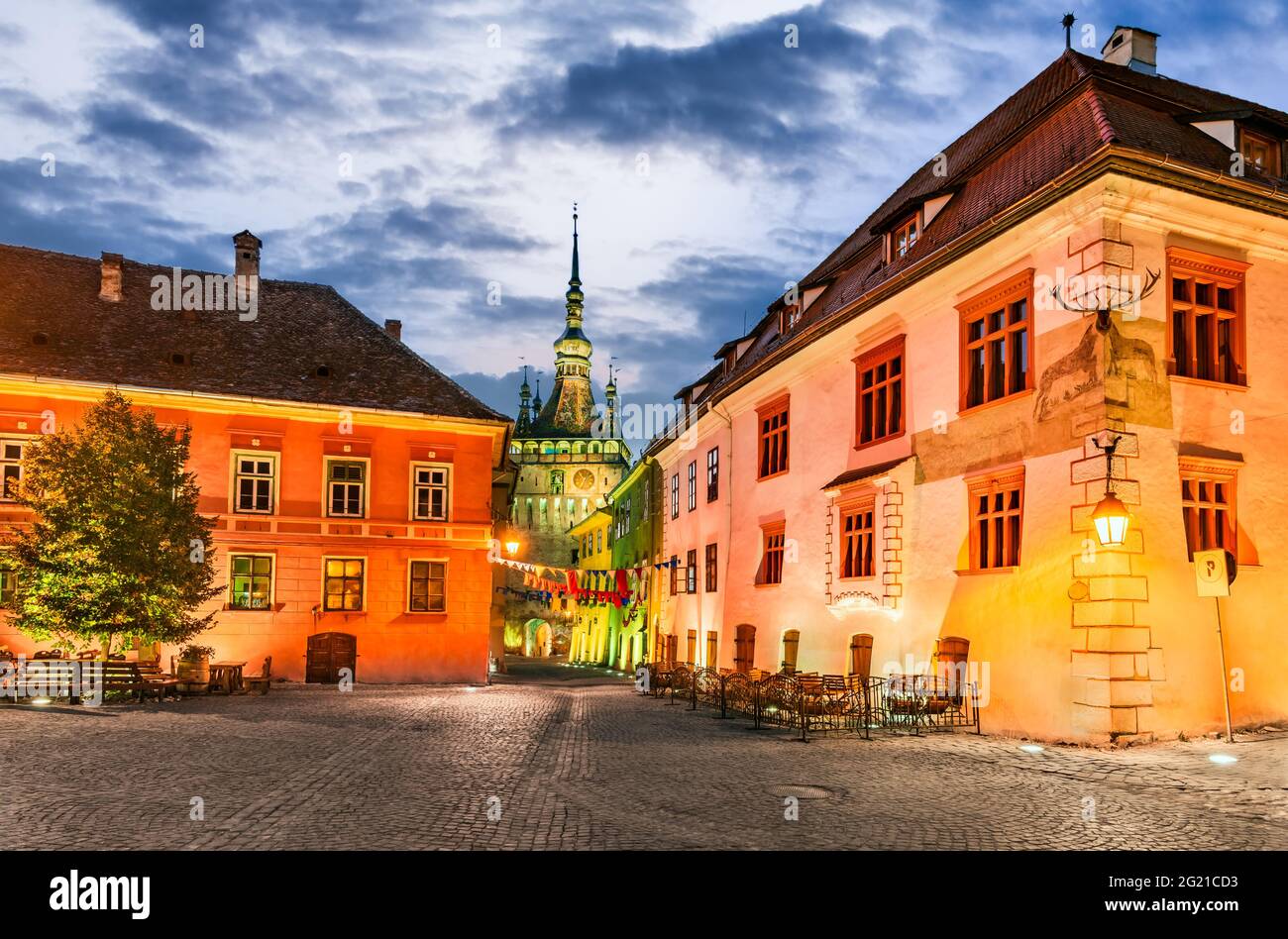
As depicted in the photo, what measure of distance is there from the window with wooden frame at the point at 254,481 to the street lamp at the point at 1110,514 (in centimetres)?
2286

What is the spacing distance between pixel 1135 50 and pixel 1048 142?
739cm

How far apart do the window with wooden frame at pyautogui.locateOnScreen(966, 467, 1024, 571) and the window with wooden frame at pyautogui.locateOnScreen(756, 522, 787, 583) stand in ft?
26.5

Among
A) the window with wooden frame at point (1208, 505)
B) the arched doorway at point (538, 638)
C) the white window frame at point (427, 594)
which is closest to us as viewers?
the window with wooden frame at point (1208, 505)

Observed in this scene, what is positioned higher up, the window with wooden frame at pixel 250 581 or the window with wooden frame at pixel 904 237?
the window with wooden frame at pixel 904 237

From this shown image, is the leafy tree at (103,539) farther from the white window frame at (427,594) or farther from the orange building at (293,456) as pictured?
the white window frame at (427,594)

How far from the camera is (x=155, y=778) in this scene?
11.2 meters

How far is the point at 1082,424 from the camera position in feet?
47.0

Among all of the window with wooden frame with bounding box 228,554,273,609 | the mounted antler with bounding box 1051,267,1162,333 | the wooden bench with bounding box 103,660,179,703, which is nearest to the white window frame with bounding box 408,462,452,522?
the window with wooden frame with bounding box 228,554,273,609

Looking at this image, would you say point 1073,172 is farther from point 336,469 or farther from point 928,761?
point 336,469

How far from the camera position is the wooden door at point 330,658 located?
91.8ft

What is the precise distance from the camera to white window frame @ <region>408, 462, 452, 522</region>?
97.5 feet

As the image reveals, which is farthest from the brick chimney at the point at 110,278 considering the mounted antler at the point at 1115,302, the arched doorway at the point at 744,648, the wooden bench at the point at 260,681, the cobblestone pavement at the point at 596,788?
the mounted antler at the point at 1115,302

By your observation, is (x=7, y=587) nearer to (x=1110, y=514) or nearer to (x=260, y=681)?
(x=260, y=681)

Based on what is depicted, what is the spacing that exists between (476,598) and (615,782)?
1932 cm
